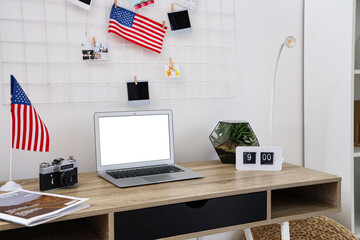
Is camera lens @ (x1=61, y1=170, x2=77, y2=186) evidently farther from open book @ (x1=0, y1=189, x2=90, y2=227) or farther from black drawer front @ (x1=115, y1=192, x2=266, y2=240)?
black drawer front @ (x1=115, y1=192, x2=266, y2=240)

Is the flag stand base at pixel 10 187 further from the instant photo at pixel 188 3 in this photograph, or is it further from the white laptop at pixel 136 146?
the instant photo at pixel 188 3

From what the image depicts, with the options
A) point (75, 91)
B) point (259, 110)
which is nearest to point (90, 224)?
point (75, 91)

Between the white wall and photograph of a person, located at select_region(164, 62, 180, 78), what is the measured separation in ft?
0.40

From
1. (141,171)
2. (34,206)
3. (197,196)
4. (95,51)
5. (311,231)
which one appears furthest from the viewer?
(311,231)

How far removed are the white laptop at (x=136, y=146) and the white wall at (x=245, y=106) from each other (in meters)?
0.17

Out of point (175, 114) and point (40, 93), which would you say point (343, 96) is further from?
point (40, 93)

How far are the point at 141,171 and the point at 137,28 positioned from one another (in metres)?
0.66

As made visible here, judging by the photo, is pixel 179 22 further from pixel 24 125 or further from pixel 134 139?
pixel 24 125

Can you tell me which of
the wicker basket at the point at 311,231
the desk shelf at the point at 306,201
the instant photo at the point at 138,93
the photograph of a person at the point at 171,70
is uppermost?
the photograph of a person at the point at 171,70

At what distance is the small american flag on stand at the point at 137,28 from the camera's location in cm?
175

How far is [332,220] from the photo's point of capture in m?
1.91

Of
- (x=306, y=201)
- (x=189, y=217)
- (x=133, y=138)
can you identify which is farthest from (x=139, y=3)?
(x=306, y=201)

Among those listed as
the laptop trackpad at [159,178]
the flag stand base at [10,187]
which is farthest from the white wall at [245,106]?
the laptop trackpad at [159,178]

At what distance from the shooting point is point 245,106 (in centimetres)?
206
